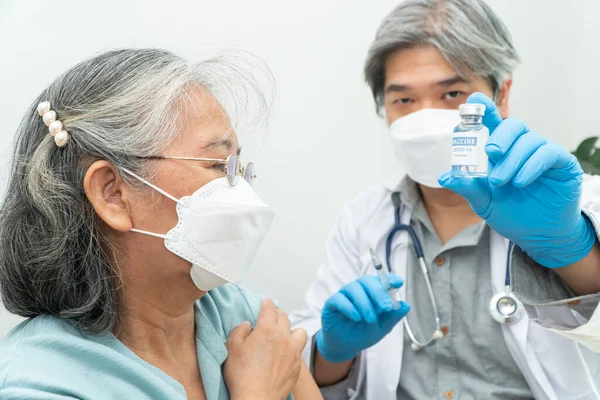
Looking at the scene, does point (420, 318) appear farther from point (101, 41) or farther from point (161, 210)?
point (101, 41)

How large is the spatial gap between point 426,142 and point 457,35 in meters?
0.33

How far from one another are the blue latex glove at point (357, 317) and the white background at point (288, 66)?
644mm

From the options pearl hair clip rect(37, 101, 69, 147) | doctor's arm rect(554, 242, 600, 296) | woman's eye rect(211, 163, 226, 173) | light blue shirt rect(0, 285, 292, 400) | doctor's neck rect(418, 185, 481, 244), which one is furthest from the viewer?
doctor's neck rect(418, 185, 481, 244)

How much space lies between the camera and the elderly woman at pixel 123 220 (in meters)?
1.29

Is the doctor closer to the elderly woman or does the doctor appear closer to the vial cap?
the vial cap

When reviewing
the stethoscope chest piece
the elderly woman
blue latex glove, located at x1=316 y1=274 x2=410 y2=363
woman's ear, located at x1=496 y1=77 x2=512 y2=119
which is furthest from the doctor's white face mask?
woman's ear, located at x1=496 y1=77 x2=512 y2=119

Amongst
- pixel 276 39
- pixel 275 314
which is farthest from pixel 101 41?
pixel 275 314

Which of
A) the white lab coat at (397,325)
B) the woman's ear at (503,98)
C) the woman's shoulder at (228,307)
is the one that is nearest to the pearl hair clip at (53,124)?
the woman's shoulder at (228,307)

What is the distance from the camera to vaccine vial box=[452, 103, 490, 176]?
50.7 inches

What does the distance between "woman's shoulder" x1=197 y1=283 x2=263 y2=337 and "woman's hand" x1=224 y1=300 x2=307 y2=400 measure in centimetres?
5

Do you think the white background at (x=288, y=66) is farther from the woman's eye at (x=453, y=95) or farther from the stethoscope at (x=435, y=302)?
the woman's eye at (x=453, y=95)

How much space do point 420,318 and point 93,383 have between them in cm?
101

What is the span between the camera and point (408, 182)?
2.09m

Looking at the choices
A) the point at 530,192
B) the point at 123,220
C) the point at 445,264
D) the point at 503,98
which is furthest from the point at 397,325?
the point at 123,220
